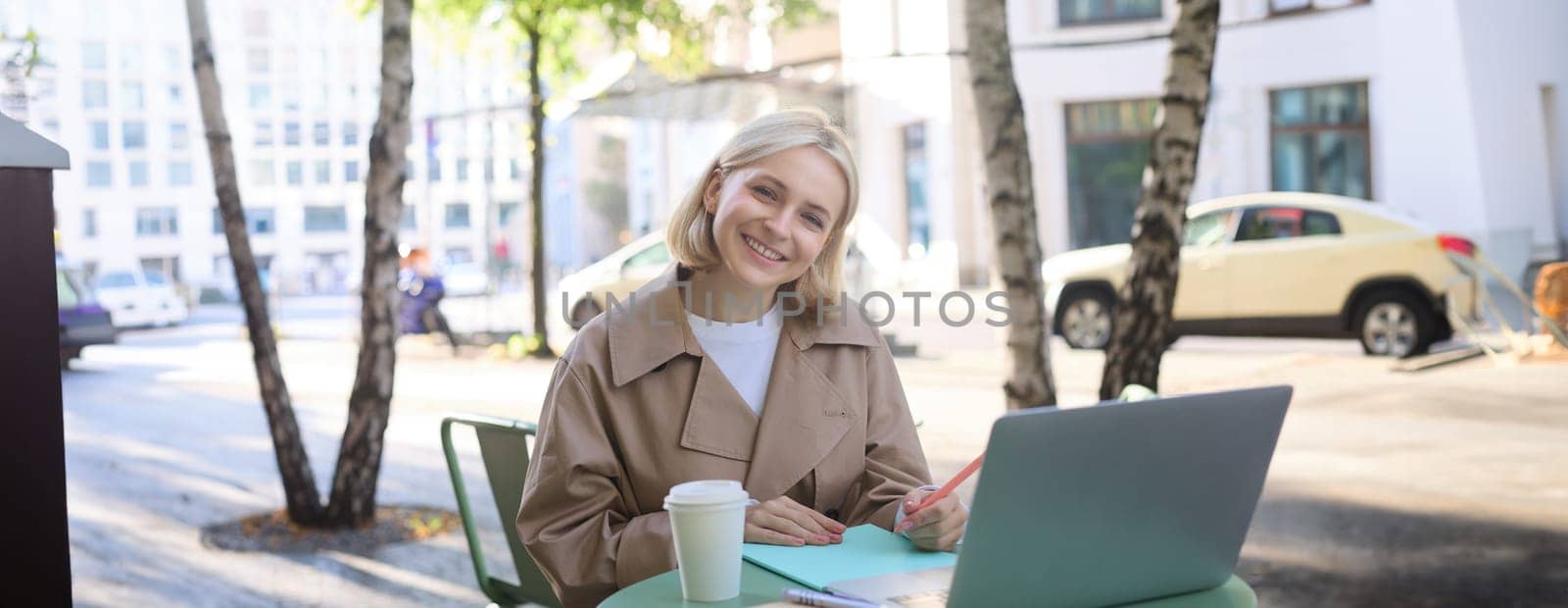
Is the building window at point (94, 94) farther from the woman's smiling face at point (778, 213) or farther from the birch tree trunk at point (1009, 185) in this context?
the woman's smiling face at point (778, 213)

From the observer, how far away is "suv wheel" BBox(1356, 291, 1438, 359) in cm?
1180

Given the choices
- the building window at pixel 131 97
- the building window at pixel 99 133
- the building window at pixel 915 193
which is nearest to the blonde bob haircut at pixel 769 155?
the building window at pixel 915 193

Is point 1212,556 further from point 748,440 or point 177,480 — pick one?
point 177,480

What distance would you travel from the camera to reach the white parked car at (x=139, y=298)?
2709 centimetres

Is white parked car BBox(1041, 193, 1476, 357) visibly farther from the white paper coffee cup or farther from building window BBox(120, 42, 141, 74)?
building window BBox(120, 42, 141, 74)

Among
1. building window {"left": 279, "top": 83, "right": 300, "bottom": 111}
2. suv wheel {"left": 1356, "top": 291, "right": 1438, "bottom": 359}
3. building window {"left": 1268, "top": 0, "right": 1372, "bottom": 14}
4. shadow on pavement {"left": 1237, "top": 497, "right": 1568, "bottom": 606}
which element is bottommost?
shadow on pavement {"left": 1237, "top": 497, "right": 1568, "bottom": 606}

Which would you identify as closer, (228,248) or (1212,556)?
(1212,556)

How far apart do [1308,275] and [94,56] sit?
3102 cm

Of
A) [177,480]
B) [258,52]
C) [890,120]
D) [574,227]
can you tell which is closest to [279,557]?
[177,480]

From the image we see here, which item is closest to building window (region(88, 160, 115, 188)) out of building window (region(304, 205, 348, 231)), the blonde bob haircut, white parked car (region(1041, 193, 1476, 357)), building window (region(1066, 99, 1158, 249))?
building window (region(304, 205, 348, 231))

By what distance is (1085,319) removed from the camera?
13.5 metres

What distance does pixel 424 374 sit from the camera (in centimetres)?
1424

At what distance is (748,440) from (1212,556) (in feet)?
2.62

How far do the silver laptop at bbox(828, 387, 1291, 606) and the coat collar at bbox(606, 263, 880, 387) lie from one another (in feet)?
2.09
